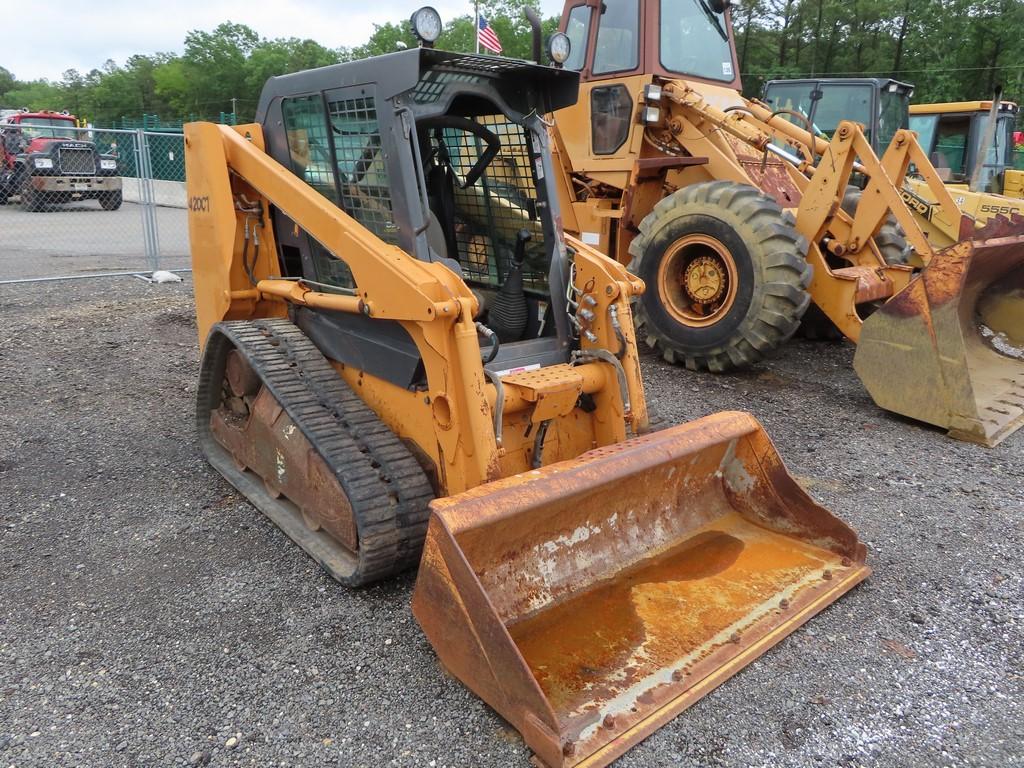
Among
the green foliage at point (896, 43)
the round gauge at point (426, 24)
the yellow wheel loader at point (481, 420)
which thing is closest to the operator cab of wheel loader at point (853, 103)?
the yellow wheel loader at point (481, 420)

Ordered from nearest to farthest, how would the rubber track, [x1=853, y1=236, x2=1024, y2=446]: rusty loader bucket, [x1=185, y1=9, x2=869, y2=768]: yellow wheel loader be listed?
1. [x1=185, y1=9, x2=869, y2=768]: yellow wheel loader
2. the rubber track
3. [x1=853, y1=236, x2=1024, y2=446]: rusty loader bucket

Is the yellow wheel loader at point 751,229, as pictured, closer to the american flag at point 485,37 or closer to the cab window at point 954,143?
the american flag at point 485,37

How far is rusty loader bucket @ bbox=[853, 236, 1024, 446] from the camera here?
16.3 ft

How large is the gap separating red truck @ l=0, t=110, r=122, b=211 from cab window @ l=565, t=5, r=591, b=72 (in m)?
12.7

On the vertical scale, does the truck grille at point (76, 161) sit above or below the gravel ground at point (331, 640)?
above

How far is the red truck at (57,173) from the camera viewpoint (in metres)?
16.0

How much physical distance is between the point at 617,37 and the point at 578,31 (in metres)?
0.47

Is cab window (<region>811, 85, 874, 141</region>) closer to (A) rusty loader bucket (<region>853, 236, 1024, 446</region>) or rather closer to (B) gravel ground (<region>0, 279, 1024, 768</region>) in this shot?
(A) rusty loader bucket (<region>853, 236, 1024, 446</region>)

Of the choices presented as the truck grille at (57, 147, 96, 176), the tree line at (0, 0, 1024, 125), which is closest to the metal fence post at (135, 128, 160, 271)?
the truck grille at (57, 147, 96, 176)

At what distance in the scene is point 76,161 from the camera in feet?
54.8

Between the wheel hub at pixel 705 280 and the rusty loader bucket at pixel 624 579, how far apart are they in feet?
9.63

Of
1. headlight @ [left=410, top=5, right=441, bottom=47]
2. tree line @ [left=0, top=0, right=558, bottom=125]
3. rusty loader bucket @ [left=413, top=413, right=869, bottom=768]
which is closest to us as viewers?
rusty loader bucket @ [left=413, top=413, right=869, bottom=768]

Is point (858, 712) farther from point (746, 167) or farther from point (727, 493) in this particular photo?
point (746, 167)

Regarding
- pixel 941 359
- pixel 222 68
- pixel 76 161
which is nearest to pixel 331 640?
pixel 941 359
